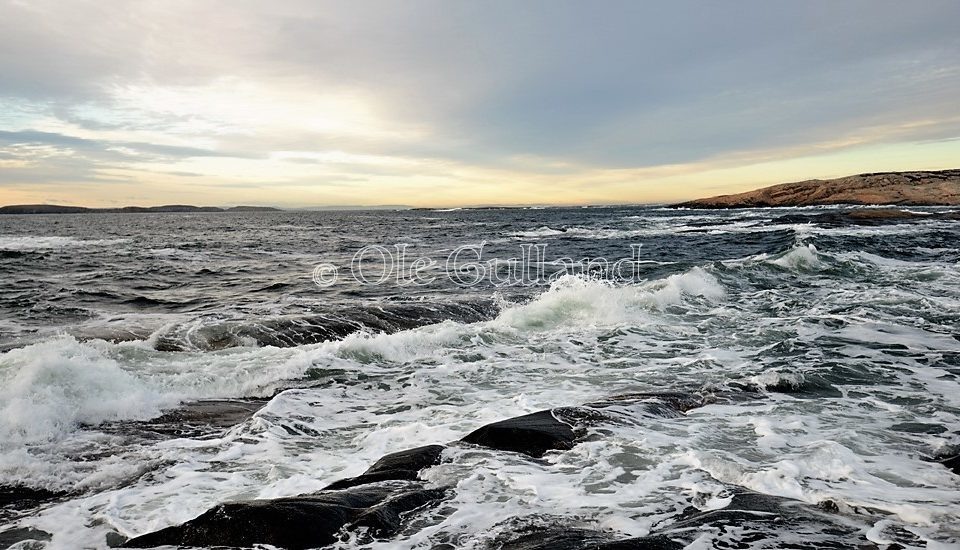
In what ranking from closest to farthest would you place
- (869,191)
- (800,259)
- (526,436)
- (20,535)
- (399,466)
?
(20,535), (399,466), (526,436), (800,259), (869,191)

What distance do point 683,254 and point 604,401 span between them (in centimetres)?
1984

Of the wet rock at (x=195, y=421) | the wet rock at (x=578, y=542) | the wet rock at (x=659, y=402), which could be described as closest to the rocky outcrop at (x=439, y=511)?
the wet rock at (x=578, y=542)

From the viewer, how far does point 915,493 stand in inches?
156

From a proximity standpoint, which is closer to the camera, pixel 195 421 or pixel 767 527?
pixel 767 527

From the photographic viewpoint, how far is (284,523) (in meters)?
3.30

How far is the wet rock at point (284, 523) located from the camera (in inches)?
127

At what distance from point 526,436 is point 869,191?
81.9m

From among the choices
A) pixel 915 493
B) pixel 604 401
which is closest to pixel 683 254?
pixel 604 401

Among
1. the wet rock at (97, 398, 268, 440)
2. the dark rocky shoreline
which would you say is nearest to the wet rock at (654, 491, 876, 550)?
the dark rocky shoreline

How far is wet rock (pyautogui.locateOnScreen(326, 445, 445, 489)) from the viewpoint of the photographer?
4.21 metres

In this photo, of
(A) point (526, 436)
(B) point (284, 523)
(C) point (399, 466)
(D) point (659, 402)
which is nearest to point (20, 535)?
(B) point (284, 523)

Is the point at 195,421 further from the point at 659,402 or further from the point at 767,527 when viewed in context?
the point at 767,527

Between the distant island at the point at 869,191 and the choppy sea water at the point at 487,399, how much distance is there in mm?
61868

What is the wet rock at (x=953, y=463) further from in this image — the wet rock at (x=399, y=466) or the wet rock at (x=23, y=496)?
the wet rock at (x=23, y=496)
